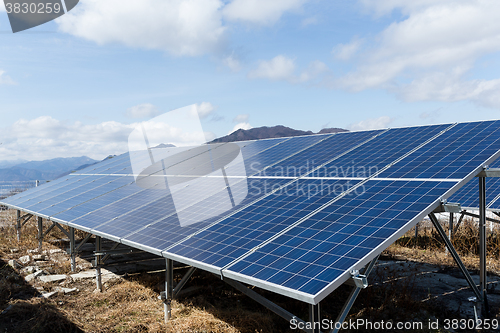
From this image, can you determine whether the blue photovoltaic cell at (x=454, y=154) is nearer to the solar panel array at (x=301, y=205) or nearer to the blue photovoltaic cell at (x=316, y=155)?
the solar panel array at (x=301, y=205)

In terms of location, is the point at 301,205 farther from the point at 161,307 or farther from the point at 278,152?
the point at 278,152

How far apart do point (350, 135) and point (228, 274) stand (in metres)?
9.80

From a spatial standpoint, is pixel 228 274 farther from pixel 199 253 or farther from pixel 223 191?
pixel 223 191

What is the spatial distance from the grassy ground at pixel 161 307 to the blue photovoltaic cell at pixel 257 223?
267 centimetres

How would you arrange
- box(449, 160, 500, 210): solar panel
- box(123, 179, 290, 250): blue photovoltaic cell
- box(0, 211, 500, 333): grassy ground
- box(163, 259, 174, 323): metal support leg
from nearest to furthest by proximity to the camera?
box(123, 179, 290, 250): blue photovoltaic cell → box(163, 259, 174, 323): metal support leg → box(0, 211, 500, 333): grassy ground → box(449, 160, 500, 210): solar panel

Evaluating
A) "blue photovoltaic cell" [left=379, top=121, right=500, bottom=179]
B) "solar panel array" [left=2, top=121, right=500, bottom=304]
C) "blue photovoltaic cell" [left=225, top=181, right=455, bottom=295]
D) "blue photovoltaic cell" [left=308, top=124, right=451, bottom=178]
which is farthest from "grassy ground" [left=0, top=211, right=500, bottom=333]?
"blue photovoltaic cell" [left=379, top=121, right=500, bottom=179]

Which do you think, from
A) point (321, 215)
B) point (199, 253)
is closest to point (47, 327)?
point (199, 253)

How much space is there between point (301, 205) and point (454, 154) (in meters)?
4.46

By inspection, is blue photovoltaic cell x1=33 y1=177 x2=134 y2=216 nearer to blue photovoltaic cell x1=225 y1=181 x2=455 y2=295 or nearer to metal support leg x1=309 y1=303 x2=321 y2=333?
blue photovoltaic cell x1=225 y1=181 x2=455 y2=295

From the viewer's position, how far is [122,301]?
12.4 m

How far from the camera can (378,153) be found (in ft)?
37.6

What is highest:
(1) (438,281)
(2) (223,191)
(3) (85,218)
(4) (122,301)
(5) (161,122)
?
(5) (161,122)

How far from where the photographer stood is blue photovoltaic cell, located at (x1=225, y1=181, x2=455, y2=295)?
605cm

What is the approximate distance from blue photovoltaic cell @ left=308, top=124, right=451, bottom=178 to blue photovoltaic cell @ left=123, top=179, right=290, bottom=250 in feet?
5.62
